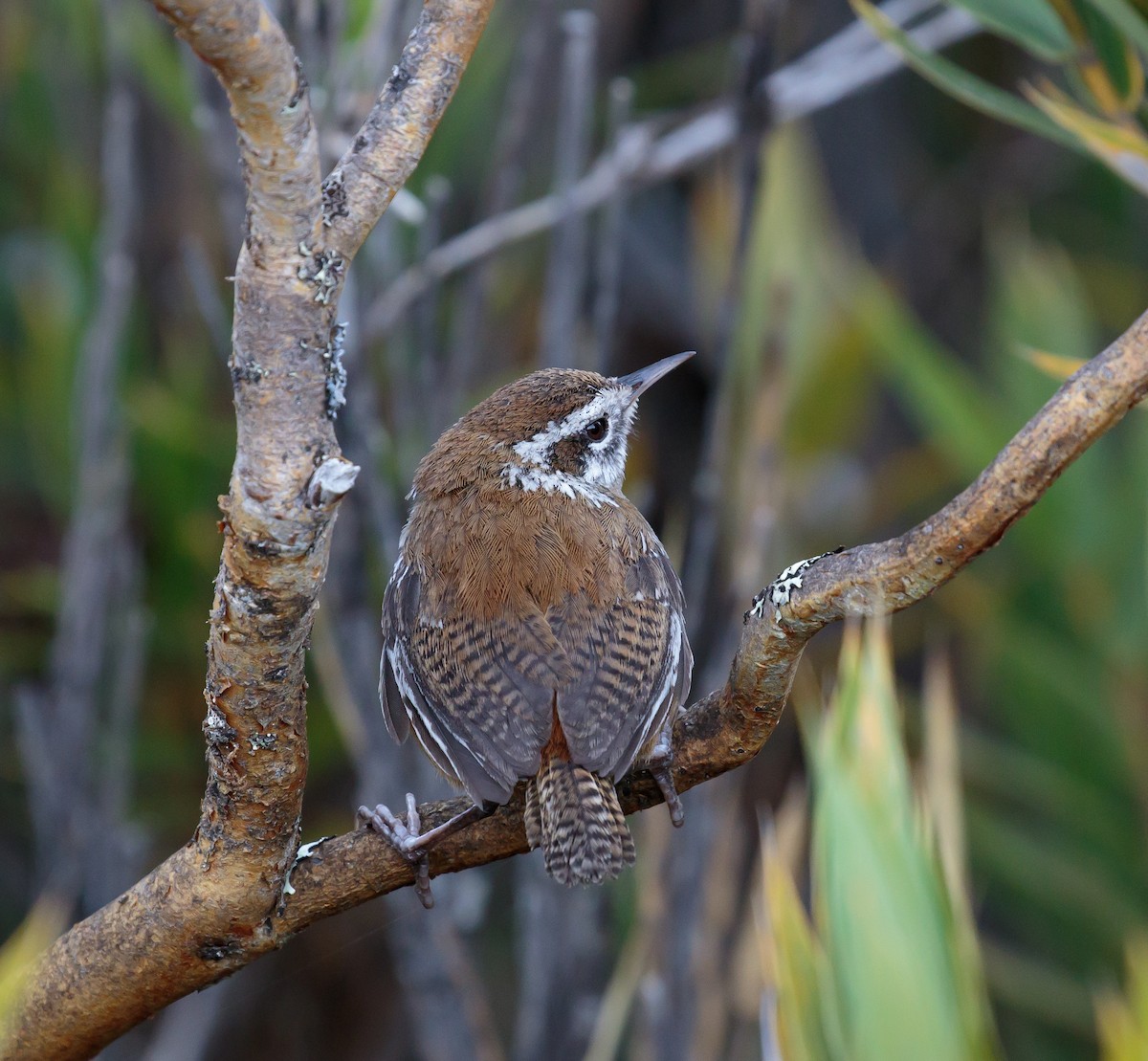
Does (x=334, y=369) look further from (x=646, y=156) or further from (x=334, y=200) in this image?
(x=646, y=156)

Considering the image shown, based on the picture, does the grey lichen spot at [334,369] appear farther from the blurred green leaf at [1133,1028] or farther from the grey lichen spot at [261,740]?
the blurred green leaf at [1133,1028]

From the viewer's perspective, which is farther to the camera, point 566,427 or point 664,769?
point 566,427

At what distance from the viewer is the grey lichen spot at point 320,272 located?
5.49ft

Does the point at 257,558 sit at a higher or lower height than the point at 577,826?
higher

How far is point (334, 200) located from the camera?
70.8 inches

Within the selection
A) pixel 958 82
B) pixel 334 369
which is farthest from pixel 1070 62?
pixel 334 369

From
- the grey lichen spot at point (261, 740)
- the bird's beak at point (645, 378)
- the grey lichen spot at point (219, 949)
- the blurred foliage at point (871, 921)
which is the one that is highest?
the bird's beak at point (645, 378)

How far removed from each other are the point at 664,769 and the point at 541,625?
0.55m

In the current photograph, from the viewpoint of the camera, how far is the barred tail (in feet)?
8.60

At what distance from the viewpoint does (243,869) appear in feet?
6.93

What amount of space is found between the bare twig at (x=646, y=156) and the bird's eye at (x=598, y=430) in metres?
0.57

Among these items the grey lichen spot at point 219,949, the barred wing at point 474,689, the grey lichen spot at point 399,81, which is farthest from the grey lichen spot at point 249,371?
the barred wing at point 474,689

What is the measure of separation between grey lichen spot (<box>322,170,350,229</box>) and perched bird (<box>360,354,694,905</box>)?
1.04m

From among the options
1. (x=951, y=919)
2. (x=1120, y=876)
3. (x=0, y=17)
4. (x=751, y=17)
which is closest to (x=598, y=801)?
(x=951, y=919)
